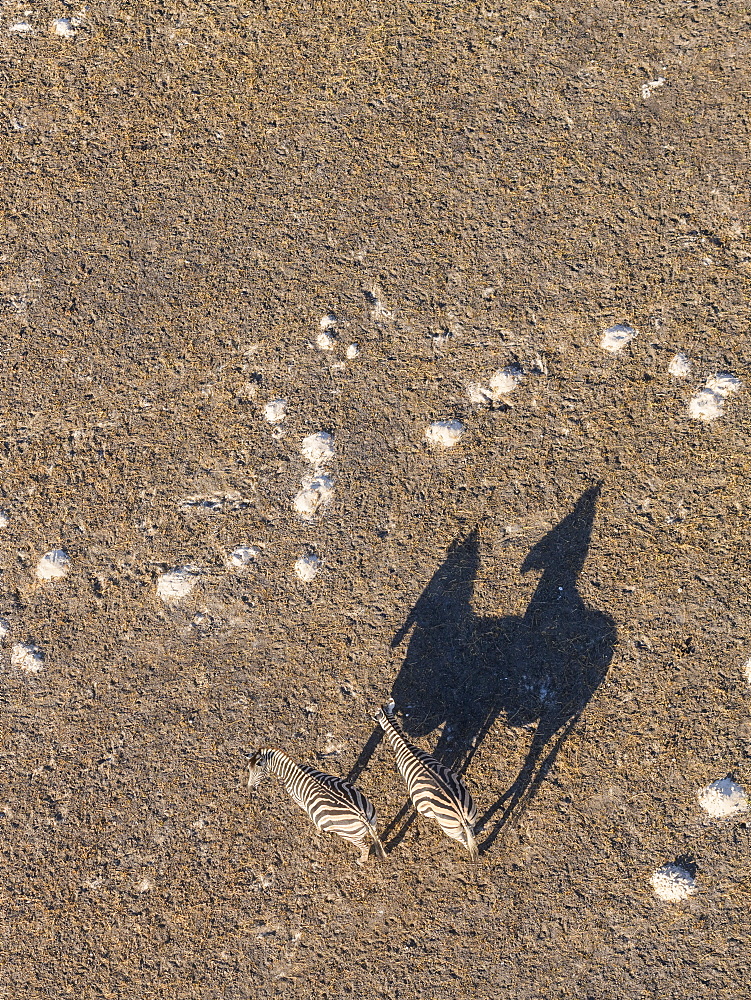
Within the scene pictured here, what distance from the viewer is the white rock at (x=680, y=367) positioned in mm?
3441

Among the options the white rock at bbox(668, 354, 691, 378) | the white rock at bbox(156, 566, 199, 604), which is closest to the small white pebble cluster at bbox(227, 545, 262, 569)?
the white rock at bbox(156, 566, 199, 604)

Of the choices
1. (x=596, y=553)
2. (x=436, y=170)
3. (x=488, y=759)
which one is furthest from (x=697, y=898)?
(x=436, y=170)

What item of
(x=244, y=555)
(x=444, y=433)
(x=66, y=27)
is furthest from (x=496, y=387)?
(x=66, y=27)

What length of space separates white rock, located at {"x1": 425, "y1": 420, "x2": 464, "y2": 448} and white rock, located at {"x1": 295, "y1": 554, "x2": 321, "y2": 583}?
0.83m

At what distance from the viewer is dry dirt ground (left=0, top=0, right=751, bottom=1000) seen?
3311 mm

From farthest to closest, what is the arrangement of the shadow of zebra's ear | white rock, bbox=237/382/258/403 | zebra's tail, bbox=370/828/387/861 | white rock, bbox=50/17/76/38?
white rock, bbox=50/17/76/38, white rock, bbox=237/382/258/403, the shadow of zebra's ear, zebra's tail, bbox=370/828/387/861

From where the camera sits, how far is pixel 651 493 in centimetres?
340

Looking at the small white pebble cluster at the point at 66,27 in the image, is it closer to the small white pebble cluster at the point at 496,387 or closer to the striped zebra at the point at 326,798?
the small white pebble cluster at the point at 496,387

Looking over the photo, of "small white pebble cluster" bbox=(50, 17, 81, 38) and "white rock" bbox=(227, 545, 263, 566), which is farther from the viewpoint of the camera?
"small white pebble cluster" bbox=(50, 17, 81, 38)

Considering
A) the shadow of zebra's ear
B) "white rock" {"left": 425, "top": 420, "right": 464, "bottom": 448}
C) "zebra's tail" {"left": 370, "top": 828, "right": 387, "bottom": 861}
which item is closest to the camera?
"zebra's tail" {"left": 370, "top": 828, "right": 387, "bottom": 861}

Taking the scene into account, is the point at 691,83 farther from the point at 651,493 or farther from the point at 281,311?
the point at 281,311

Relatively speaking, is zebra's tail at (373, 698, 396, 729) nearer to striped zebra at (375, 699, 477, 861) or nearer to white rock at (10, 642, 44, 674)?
striped zebra at (375, 699, 477, 861)

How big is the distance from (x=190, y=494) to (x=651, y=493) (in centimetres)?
231

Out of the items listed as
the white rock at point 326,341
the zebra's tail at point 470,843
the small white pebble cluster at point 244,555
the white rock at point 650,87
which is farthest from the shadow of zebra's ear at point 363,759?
the white rock at point 650,87
